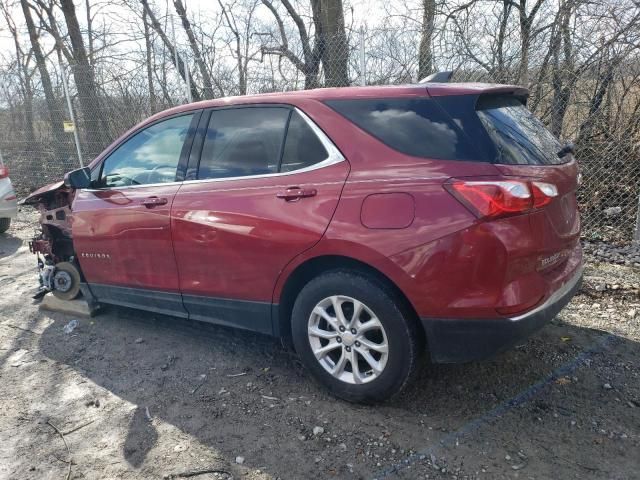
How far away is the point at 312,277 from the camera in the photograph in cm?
302

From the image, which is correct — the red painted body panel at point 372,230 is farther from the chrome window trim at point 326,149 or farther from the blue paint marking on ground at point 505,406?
the blue paint marking on ground at point 505,406

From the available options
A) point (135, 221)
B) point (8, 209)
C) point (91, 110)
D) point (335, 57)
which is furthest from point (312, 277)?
point (91, 110)

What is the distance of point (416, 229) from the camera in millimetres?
2480

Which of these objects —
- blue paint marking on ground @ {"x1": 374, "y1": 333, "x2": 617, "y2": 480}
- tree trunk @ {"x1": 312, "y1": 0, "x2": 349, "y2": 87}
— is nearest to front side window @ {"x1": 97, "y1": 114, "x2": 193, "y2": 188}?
blue paint marking on ground @ {"x1": 374, "y1": 333, "x2": 617, "y2": 480}

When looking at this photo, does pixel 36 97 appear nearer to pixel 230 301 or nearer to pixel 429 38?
pixel 429 38

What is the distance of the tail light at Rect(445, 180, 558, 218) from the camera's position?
236 centimetres

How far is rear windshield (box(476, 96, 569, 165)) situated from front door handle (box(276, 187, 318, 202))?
0.99 meters

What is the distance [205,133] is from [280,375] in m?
1.73

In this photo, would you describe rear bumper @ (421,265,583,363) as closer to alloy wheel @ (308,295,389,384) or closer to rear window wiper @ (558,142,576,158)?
alloy wheel @ (308,295,389,384)

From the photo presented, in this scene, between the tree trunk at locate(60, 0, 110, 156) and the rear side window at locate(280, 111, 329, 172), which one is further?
the tree trunk at locate(60, 0, 110, 156)

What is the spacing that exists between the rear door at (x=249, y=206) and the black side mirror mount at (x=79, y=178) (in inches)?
43.6

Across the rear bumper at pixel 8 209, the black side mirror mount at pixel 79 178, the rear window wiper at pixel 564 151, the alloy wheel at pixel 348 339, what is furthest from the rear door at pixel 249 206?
the rear bumper at pixel 8 209

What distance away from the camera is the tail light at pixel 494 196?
7.75 feet

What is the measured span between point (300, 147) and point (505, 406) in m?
1.91
